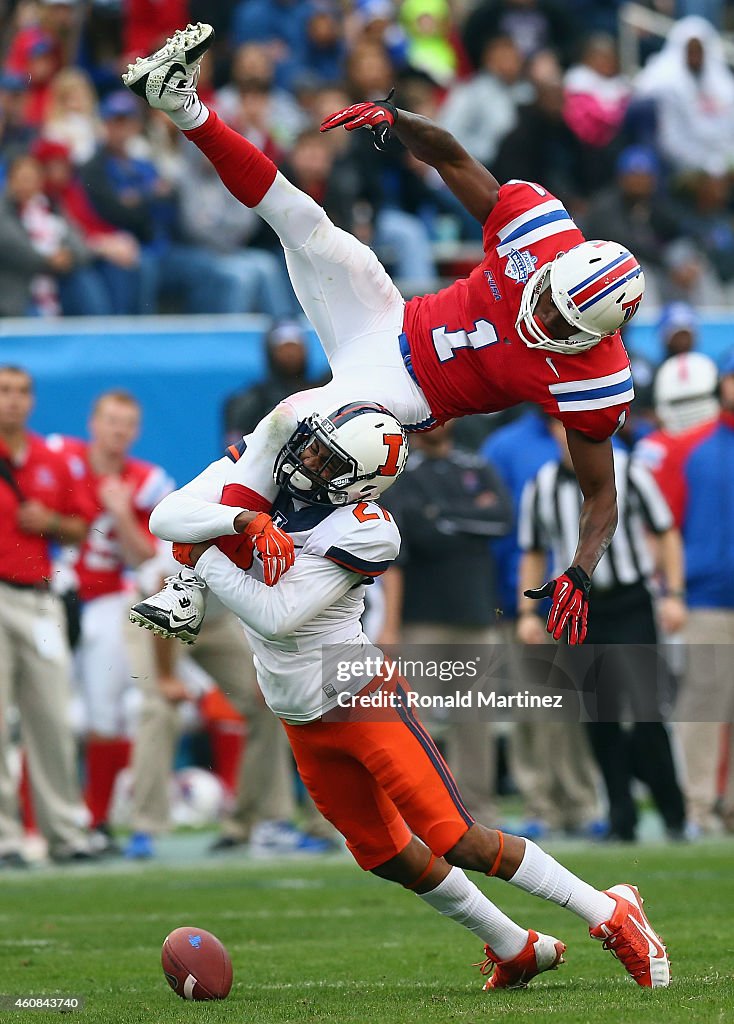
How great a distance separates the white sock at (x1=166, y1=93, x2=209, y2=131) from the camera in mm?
5457

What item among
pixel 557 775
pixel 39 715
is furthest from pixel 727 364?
pixel 39 715

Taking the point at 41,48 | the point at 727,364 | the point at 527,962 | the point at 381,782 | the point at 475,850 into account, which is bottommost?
the point at 527,962

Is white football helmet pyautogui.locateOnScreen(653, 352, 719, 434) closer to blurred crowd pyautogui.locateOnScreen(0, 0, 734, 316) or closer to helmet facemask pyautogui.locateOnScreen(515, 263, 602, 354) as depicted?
blurred crowd pyautogui.locateOnScreen(0, 0, 734, 316)

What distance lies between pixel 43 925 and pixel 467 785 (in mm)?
2960

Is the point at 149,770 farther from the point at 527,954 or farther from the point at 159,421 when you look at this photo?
the point at 527,954

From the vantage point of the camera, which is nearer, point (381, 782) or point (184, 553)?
point (381, 782)

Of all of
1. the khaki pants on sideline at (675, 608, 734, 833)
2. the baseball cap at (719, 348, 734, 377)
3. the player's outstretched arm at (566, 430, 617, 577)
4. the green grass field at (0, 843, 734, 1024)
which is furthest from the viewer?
the baseball cap at (719, 348, 734, 377)

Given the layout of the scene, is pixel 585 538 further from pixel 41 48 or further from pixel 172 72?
pixel 41 48

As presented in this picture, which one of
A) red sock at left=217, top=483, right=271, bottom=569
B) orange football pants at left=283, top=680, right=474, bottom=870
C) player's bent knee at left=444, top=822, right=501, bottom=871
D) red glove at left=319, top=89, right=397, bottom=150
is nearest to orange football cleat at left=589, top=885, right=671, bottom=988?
player's bent knee at left=444, top=822, right=501, bottom=871

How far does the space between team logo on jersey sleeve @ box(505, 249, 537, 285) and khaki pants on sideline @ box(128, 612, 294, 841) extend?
4.15m

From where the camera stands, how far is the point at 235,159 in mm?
5531

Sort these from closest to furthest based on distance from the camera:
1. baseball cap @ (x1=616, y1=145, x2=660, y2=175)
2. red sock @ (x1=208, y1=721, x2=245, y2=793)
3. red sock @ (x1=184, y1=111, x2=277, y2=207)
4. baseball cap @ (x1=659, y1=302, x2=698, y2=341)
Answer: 1. red sock @ (x1=184, y1=111, x2=277, y2=207)
2. red sock @ (x1=208, y1=721, x2=245, y2=793)
3. baseball cap @ (x1=659, y1=302, x2=698, y2=341)
4. baseball cap @ (x1=616, y1=145, x2=660, y2=175)

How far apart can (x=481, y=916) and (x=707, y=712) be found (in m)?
4.39

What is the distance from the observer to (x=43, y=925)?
6906 mm
